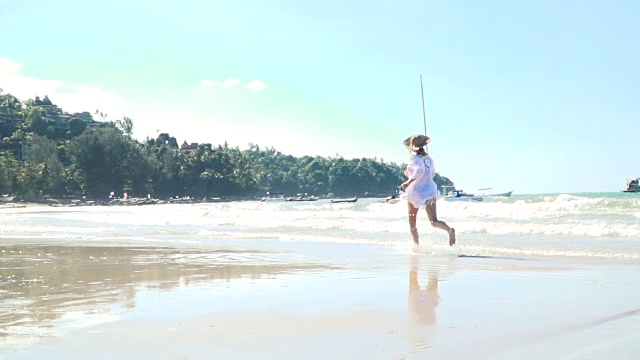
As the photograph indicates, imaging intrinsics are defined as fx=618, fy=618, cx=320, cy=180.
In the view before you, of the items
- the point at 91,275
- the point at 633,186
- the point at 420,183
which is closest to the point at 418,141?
the point at 420,183

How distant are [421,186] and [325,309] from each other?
4.95 meters

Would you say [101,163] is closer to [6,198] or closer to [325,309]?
[6,198]

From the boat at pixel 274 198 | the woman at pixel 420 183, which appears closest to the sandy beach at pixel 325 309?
the woman at pixel 420 183

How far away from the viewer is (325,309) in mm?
4102

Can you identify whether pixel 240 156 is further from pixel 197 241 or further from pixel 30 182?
pixel 197 241

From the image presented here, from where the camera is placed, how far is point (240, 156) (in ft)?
449

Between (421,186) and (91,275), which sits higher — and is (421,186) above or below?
above

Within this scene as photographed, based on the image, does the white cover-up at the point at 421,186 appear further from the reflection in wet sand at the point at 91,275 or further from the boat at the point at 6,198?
the boat at the point at 6,198

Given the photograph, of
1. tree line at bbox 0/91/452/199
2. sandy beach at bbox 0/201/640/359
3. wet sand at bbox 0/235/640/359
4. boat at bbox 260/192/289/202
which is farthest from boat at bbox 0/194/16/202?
wet sand at bbox 0/235/640/359

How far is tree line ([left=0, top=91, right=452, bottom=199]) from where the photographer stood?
9156 cm

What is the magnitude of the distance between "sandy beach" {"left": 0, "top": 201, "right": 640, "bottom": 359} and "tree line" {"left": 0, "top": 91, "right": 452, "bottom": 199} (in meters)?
85.6

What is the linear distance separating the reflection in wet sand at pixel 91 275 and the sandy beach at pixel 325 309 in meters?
0.02

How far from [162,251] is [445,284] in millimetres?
5389

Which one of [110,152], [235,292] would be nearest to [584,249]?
[235,292]
